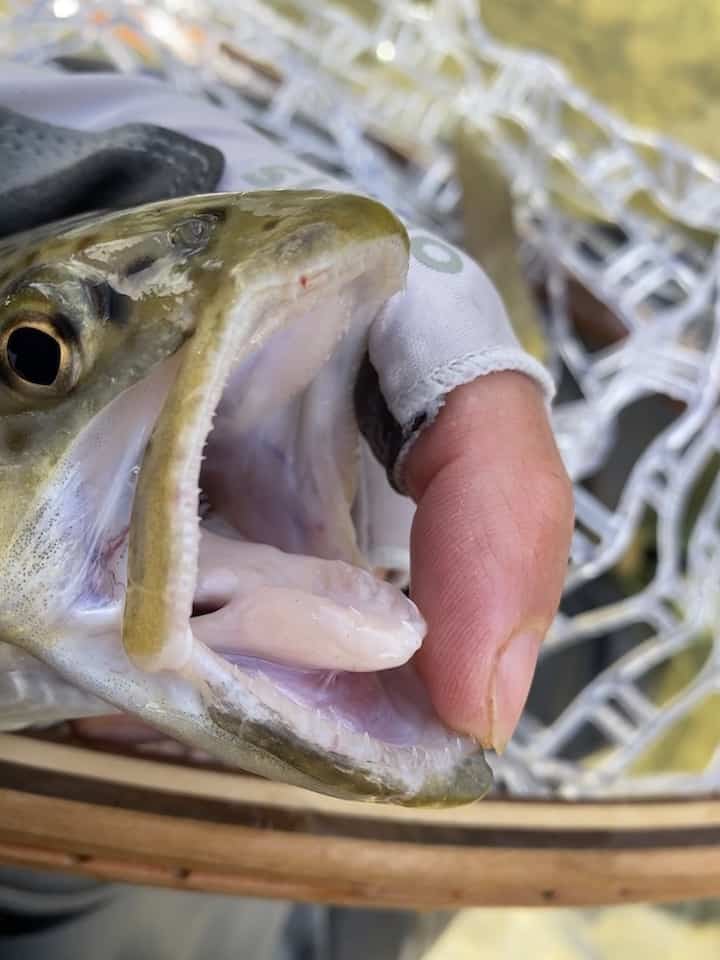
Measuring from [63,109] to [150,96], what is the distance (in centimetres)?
5

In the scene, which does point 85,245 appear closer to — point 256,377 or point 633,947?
point 256,377

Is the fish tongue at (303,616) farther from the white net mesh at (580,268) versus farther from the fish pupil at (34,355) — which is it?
the white net mesh at (580,268)

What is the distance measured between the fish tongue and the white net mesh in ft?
1.20

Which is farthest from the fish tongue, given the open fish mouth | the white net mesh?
the white net mesh

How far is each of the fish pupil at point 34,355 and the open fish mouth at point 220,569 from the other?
Result: 0.07 ft

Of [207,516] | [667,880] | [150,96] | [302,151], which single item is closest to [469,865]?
[667,880]

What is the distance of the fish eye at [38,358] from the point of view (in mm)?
317

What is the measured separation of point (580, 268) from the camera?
890 mm

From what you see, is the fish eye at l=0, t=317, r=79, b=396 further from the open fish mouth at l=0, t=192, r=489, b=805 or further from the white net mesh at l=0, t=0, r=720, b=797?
the white net mesh at l=0, t=0, r=720, b=797

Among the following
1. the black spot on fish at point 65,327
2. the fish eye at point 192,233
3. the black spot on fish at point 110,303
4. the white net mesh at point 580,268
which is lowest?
the white net mesh at point 580,268

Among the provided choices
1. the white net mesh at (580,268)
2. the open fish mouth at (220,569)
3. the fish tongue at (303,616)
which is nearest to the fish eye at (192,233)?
the open fish mouth at (220,569)

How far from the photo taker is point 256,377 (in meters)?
0.38

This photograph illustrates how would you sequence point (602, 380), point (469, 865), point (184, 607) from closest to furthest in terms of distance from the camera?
point (184, 607) < point (469, 865) < point (602, 380)

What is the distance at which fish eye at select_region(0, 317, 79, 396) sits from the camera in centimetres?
32
